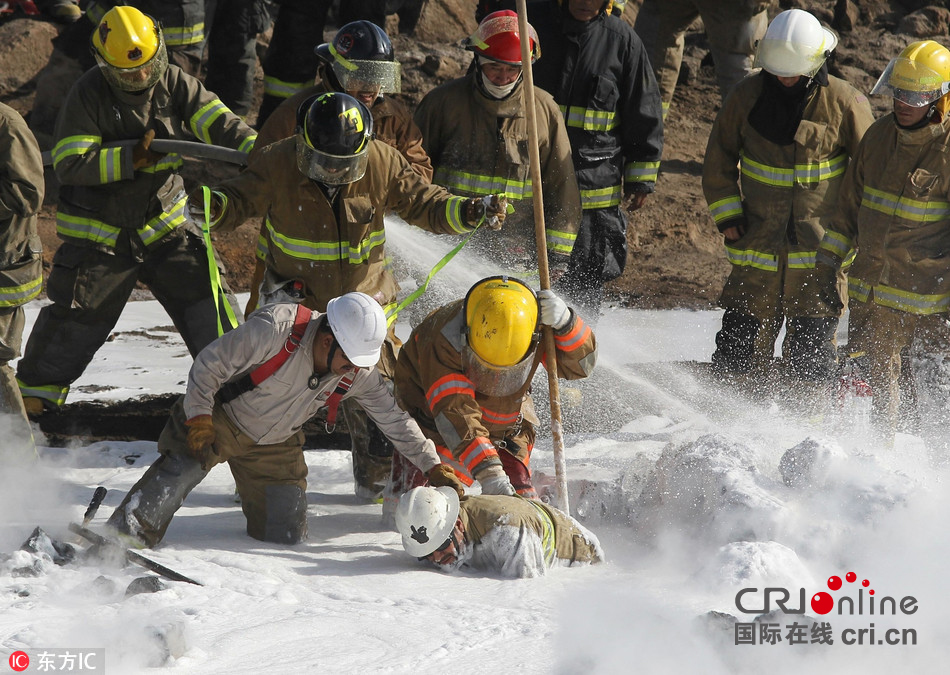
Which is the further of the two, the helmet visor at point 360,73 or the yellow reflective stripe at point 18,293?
the helmet visor at point 360,73

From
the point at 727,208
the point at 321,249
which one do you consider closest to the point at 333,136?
the point at 321,249

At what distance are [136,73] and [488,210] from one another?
177 centimetres

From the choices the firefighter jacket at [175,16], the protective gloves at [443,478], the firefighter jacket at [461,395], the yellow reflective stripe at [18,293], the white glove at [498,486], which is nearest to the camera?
the protective gloves at [443,478]

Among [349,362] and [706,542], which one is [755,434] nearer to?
[706,542]

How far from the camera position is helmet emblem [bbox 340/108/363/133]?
14.8 feet

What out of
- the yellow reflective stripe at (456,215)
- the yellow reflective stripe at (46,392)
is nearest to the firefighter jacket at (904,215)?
the yellow reflective stripe at (456,215)

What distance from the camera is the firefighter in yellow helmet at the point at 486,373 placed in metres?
4.46

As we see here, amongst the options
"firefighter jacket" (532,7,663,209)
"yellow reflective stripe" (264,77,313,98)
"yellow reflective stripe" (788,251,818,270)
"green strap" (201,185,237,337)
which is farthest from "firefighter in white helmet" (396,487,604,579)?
"yellow reflective stripe" (264,77,313,98)

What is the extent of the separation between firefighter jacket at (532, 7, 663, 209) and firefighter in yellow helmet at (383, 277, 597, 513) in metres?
1.56

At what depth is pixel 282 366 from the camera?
4238 millimetres

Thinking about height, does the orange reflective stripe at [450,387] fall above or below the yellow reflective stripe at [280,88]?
below

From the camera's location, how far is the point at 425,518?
404 centimetres

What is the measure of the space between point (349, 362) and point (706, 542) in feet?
5.19

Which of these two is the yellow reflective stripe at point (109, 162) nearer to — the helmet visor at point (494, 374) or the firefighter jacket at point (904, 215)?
the helmet visor at point (494, 374)
